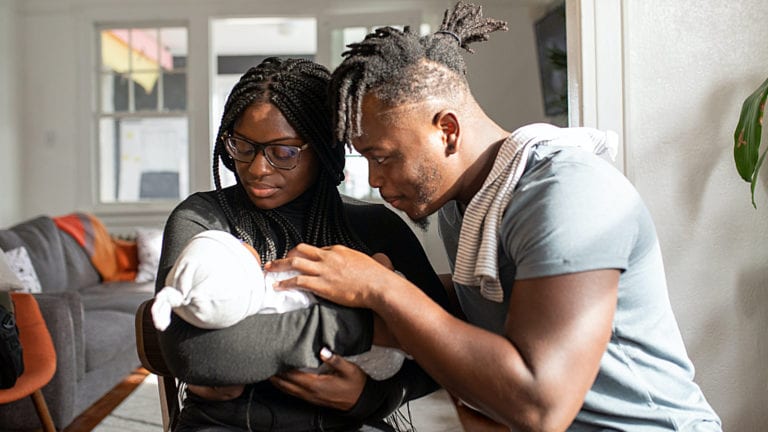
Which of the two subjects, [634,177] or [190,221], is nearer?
[190,221]

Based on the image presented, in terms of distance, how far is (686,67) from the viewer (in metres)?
1.78

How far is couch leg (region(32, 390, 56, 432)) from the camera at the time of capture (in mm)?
2654

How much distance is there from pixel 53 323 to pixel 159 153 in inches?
141

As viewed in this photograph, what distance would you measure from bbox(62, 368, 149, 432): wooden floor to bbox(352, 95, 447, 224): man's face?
2549 millimetres

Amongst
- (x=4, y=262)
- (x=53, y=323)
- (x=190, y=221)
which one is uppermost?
(x=190, y=221)

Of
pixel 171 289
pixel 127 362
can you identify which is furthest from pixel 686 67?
pixel 127 362

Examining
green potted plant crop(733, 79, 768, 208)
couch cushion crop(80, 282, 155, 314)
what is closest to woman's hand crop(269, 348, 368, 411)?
green potted plant crop(733, 79, 768, 208)

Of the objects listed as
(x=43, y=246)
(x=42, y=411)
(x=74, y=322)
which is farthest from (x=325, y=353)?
(x=43, y=246)

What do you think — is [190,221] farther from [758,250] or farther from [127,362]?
[127,362]

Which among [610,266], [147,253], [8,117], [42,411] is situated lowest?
[42,411]

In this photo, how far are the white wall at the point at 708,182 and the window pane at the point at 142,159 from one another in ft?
16.6

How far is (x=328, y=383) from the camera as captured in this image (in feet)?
3.55

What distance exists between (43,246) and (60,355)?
1.83 metres

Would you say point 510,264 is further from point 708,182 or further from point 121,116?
point 121,116
